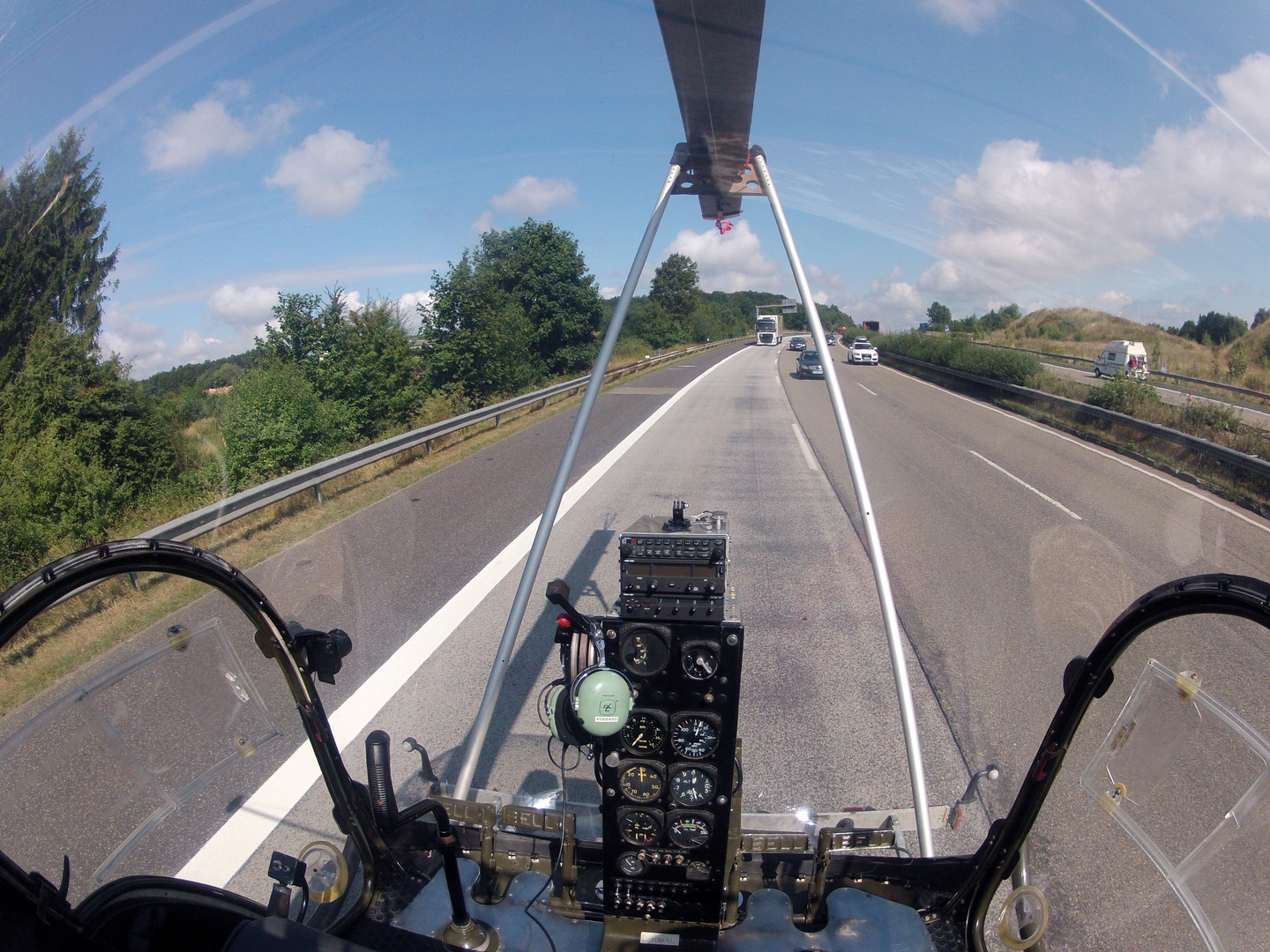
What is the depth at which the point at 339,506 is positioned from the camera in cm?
1064

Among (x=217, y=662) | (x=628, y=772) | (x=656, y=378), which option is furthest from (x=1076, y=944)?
(x=656, y=378)

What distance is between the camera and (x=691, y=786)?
8.04 feet

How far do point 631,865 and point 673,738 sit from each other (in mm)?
450

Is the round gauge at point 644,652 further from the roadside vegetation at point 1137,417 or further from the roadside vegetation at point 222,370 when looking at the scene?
the roadside vegetation at point 1137,417

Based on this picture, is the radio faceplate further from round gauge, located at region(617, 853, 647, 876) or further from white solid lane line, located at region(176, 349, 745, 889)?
white solid lane line, located at region(176, 349, 745, 889)

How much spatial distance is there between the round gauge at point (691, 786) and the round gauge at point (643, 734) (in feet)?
0.40

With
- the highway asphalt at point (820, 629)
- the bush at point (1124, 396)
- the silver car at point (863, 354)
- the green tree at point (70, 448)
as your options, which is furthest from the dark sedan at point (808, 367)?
the green tree at point (70, 448)

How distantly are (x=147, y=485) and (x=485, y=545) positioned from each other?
13.6m

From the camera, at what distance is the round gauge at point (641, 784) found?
7.99 ft

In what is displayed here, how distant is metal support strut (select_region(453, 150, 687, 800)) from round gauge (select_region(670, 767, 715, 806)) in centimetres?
92

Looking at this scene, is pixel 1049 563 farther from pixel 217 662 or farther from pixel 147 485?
pixel 147 485

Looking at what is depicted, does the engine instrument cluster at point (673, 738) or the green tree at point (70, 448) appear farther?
the green tree at point (70, 448)

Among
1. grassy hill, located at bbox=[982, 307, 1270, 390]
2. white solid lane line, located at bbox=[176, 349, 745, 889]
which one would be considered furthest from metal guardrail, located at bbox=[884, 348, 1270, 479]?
white solid lane line, located at bbox=[176, 349, 745, 889]

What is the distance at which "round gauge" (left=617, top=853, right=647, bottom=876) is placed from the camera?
96.7 inches
